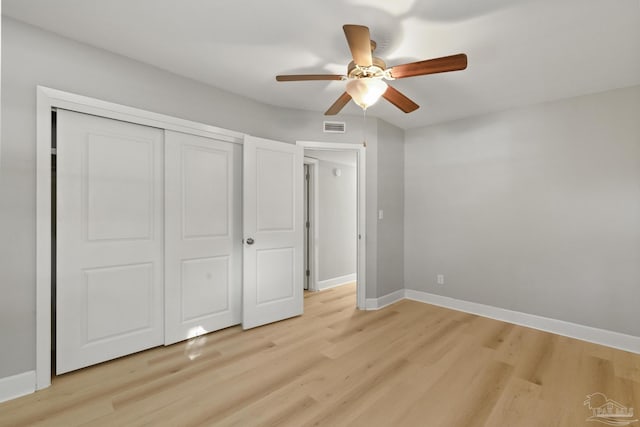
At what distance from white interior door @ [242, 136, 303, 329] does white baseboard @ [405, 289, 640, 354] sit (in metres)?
1.90

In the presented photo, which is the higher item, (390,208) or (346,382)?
(390,208)

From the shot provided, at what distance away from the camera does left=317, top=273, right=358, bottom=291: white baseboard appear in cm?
492

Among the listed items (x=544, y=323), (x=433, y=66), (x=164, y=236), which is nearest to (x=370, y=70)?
(x=433, y=66)

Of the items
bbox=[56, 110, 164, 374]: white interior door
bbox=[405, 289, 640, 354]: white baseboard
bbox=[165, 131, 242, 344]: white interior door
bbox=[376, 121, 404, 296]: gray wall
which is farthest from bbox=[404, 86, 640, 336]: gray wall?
bbox=[56, 110, 164, 374]: white interior door

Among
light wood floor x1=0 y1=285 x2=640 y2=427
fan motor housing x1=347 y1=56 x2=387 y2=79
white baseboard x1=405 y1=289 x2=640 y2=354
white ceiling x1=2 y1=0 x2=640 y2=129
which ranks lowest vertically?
light wood floor x1=0 y1=285 x2=640 y2=427

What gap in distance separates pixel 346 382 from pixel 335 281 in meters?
2.93

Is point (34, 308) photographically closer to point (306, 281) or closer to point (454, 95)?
point (306, 281)

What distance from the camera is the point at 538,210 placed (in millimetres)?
3352

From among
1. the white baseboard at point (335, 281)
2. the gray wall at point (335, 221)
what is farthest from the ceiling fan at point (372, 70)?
the white baseboard at point (335, 281)

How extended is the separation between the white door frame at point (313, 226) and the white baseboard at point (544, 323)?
1567 mm

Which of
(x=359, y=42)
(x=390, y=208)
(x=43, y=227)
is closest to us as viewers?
(x=359, y=42)

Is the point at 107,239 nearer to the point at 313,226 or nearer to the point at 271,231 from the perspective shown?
the point at 271,231

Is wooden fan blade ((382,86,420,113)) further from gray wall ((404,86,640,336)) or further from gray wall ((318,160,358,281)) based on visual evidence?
gray wall ((318,160,358,281))

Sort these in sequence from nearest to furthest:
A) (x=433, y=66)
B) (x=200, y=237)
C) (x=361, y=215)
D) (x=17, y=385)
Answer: (x=433, y=66)
(x=17, y=385)
(x=200, y=237)
(x=361, y=215)
